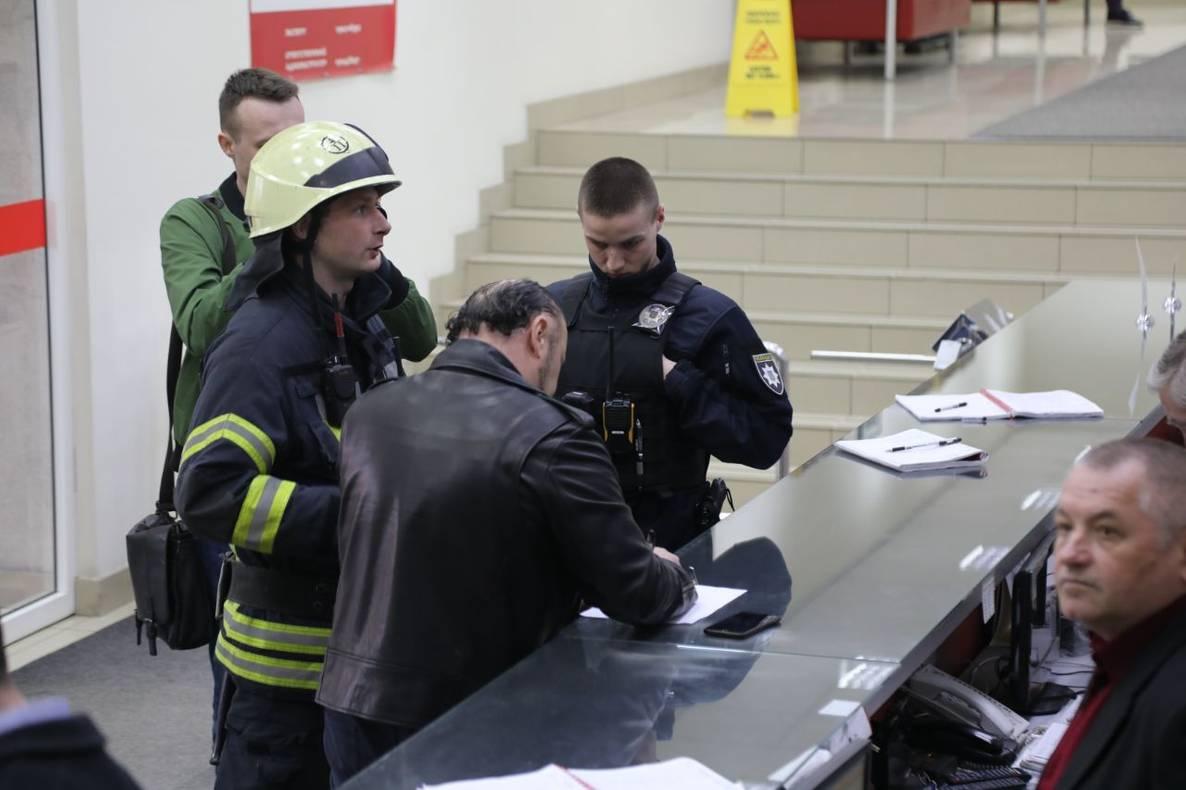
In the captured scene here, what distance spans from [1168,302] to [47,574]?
3929mm

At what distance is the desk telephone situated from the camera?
3422 mm

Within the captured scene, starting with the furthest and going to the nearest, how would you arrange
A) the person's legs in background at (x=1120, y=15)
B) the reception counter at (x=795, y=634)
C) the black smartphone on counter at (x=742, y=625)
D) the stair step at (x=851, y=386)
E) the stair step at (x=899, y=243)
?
1. the person's legs in background at (x=1120, y=15)
2. the stair step at (x=899, y=243)
3. the stair step at (x=851, y=386)
4. the black smartphone on counter at (x=742, y=625)
5. the reception counter at (x=795, y=634)

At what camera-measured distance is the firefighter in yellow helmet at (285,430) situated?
124 inches

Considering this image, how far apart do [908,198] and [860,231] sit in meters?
0.43

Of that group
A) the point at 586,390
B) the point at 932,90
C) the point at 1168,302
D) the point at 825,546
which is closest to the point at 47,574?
the point at 586,390

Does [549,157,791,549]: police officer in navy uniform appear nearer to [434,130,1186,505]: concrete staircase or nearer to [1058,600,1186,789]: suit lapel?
[1058,600,1186,789]: suit lapel

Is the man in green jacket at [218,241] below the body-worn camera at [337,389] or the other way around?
the other way around

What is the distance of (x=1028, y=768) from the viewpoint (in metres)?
3.29

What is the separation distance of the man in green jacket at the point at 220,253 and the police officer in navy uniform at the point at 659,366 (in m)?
0.42

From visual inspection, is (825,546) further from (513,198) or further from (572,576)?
(513,198)

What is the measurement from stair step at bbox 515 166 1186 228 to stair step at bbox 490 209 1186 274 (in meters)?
0.10

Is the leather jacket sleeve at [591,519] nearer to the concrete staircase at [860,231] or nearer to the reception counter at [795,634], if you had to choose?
the reception counter at [795,634]

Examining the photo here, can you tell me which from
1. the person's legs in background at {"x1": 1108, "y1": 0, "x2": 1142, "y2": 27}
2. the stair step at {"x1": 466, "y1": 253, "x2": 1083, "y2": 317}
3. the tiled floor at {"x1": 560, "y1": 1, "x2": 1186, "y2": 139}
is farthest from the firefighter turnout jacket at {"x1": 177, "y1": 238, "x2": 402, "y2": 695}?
the person's legs in background at {"x1": 1108, "y1": 0, "x2": 1142, "y2": 27}

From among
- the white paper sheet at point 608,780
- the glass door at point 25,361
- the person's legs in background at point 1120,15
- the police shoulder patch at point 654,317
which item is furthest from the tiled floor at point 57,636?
the person's legs in background at point 1120,15
